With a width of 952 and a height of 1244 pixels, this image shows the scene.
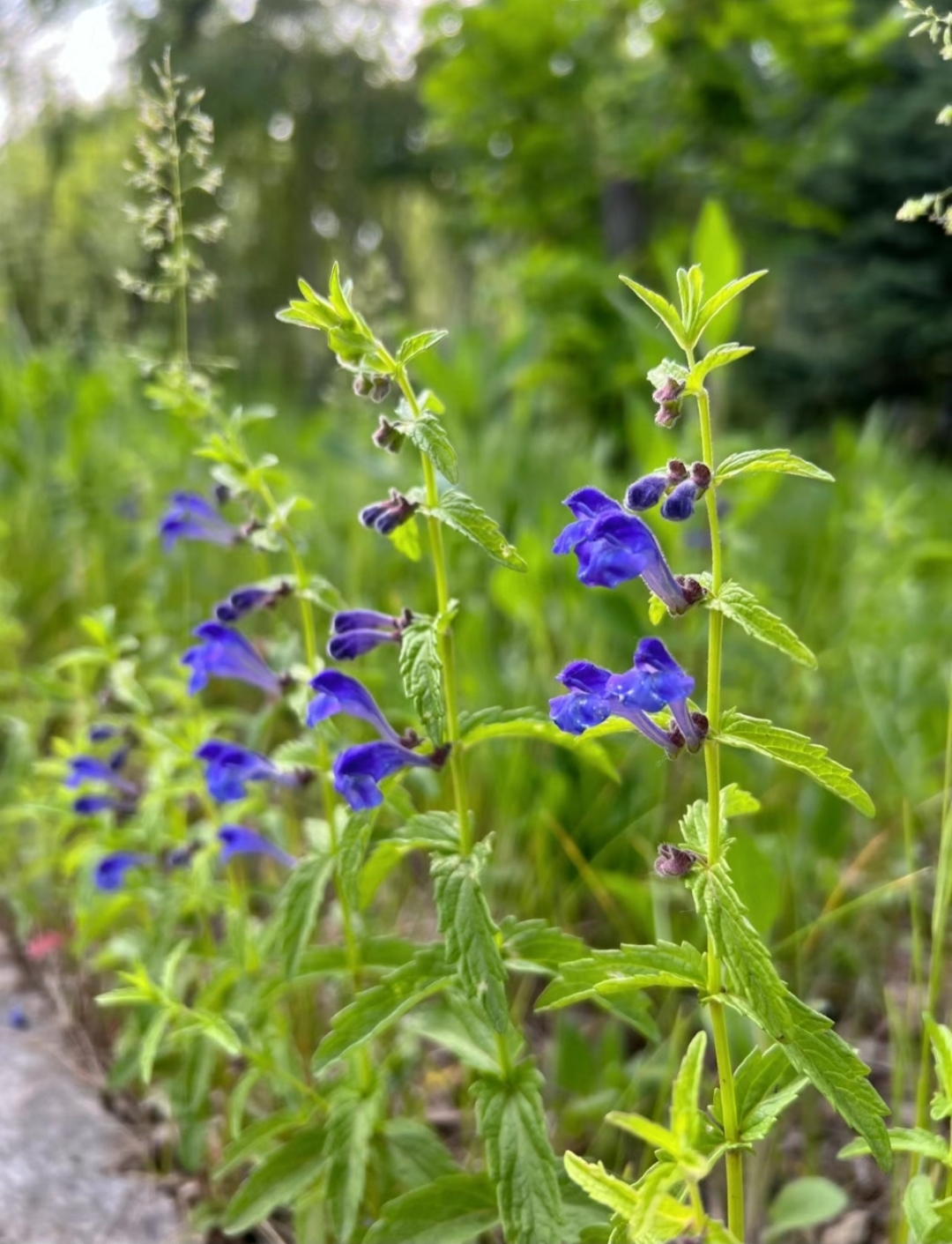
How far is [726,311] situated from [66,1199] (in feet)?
6.39

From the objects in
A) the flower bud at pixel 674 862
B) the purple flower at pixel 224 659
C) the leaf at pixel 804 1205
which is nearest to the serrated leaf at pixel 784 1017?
the flower bud at pixel 674 862

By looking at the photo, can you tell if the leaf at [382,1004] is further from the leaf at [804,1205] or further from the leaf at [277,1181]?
the leaf at [804,1205]

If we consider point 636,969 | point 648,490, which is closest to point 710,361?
point 648,490

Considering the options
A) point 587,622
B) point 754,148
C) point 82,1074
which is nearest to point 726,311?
point 587,622

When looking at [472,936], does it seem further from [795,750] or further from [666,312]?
[666,312]

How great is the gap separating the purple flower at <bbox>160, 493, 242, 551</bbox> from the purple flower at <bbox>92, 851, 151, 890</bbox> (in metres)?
0.47

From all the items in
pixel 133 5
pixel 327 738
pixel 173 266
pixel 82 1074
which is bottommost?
pixel 82 1074

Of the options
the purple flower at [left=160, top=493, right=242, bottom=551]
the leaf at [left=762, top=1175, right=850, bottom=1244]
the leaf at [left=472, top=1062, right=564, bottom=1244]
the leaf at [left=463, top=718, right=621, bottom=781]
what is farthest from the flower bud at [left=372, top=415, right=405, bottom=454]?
the leaf at [left=762, top=1175, right=850, bottom=1244]

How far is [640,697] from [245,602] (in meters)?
0.62

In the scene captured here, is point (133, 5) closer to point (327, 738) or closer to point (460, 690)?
point (460, 690)

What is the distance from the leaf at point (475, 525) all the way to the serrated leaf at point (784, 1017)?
1.01 feet

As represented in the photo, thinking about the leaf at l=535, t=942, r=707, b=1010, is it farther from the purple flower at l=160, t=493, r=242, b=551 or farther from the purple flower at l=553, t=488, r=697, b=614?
the purple flower at l=160, t=493, r=242, b=551

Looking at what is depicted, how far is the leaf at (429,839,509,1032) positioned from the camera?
2.91 feet

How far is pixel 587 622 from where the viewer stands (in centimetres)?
235
